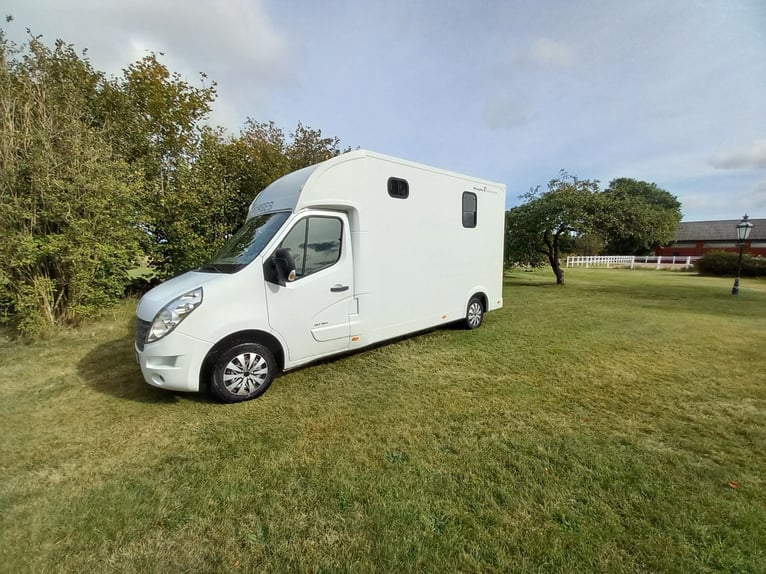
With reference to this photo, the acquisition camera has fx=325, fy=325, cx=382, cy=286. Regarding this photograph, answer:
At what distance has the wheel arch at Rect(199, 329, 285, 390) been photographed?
3.60 meters

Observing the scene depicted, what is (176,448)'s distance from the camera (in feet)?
9.82

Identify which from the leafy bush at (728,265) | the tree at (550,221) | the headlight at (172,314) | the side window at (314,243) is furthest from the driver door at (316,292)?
the leafy bush at (728,265)

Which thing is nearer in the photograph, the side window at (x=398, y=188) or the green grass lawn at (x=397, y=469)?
the green grass lawn at (x=397, y=469)

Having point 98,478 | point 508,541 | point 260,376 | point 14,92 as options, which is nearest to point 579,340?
point 508,541

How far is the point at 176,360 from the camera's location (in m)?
3.46

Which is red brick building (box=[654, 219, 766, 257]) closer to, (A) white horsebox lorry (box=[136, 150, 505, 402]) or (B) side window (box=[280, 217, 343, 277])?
(A) white horsebox lorry (box=[136, 150, 505, 402])

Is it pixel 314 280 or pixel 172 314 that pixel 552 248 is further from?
pixel 172 314

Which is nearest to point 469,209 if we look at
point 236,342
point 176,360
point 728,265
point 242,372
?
point 236,342

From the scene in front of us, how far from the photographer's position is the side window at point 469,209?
19.9ft

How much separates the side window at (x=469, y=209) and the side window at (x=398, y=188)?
154 cm

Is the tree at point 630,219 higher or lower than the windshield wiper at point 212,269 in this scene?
higher

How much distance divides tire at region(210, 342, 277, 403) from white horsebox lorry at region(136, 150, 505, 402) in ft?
0.04

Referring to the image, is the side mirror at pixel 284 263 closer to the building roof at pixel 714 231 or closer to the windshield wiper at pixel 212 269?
the windshield wiper at pixel 212 269

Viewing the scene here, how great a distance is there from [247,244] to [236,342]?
1.31 m
